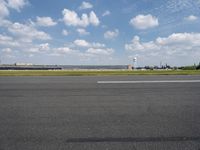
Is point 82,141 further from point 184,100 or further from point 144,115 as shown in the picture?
point 184,100

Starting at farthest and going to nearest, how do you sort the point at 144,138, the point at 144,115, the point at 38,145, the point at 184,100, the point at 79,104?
the point at 184,100 < the point at 79,104 < the point at 144,115 < the point at 144,138 < the point at 38,145

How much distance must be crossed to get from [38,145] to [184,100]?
4.69 metres

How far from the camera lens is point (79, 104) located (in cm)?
559

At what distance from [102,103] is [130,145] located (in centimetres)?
272

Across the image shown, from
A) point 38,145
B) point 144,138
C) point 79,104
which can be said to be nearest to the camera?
point 38,145

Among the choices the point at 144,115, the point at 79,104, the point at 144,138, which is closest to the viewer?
the point at 144,138

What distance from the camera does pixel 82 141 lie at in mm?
3156

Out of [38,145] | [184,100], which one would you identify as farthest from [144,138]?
[184,100]

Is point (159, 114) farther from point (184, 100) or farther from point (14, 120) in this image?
point (14, 120)

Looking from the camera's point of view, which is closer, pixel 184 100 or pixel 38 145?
pixel 38 145

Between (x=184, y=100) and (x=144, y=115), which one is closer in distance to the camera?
(x=144, y=115)

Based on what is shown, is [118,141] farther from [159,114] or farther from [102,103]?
[102,103]

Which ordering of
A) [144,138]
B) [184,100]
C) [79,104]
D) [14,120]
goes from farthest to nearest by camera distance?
[184,100]
[79,104]
[14,120]
[144,138]

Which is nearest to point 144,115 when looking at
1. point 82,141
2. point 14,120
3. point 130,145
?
point 130,145
